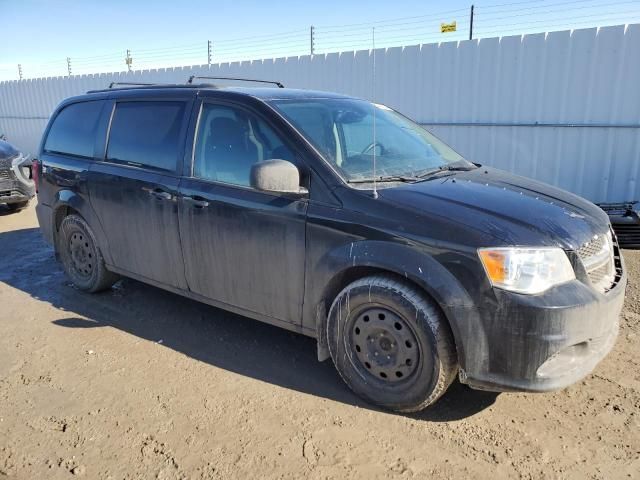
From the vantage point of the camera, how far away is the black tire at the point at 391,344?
284cm

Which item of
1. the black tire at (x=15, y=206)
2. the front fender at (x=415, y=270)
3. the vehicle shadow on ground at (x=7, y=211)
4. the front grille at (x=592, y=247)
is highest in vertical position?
the front grille at (x=592, y=247)

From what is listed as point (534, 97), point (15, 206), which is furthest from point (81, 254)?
point (534, 97)

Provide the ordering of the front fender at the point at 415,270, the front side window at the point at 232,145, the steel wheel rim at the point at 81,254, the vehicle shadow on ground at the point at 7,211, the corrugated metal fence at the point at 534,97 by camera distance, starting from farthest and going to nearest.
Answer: the vehicle shadow on ground at the point at 7,211, the corrugated metal fence at the point at 534,97, the steel wheel rim at the point at 81,254, the front side window at the point at 232,145, the front fender at the point at 415,270

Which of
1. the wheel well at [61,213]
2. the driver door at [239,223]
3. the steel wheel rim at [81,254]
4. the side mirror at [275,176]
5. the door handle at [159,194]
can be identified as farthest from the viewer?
the wheel well at [61,213]

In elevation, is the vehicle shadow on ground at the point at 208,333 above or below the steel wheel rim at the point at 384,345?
below

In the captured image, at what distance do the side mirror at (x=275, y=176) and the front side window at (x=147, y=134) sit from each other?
1.10 m

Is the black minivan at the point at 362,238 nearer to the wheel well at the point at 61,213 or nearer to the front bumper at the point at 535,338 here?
the front bumper at the point at 535,338

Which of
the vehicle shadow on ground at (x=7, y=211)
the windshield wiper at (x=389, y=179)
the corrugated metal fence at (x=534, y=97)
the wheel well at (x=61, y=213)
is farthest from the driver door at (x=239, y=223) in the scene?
the vehicle shadow on ground at (x=7, y=211)

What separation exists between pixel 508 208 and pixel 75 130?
13.5ft

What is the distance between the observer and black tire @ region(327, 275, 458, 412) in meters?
2.84

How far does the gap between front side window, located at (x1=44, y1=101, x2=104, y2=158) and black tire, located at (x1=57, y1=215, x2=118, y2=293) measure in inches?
26.4

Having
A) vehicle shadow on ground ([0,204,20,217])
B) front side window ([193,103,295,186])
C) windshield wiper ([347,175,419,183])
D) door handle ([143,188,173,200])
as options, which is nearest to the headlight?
windshield wiper ([347,175,419,183])

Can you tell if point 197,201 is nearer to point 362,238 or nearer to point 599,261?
point 362,238

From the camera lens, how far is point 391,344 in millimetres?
3027
